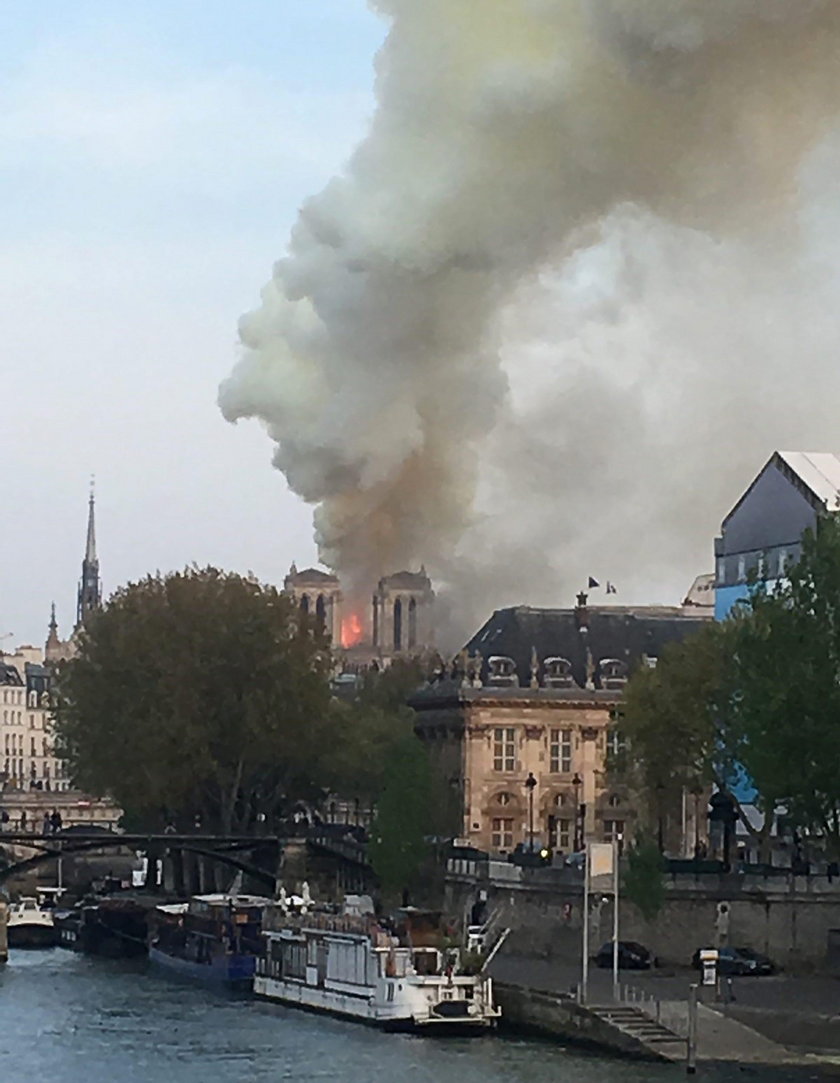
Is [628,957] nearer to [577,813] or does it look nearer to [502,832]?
[577,813]

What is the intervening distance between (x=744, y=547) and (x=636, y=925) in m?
39.8

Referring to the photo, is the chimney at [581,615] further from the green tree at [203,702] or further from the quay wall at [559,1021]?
the quay wall at [559,1021]

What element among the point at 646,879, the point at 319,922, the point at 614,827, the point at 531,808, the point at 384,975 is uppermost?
the point at 531,808

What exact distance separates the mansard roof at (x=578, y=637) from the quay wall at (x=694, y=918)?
39.8 m

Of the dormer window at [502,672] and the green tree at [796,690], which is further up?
the dormer window at [502,672]

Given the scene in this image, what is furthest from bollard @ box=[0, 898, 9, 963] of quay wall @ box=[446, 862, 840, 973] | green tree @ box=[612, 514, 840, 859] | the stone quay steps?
the stone quay steps

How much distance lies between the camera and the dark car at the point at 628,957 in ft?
326

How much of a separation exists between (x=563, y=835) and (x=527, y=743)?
4506 mm

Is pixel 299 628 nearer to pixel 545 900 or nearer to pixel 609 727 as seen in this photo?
pixel 609 727

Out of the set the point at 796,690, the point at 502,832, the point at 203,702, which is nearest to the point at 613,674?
the point at 502,832

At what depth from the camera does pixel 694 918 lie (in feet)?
335

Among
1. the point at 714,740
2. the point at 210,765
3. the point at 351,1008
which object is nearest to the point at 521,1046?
the point at 351,1008

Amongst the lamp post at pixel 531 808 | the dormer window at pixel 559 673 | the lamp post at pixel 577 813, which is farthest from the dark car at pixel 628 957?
the dormer window at pixel 559 673

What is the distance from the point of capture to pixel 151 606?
143 meters
